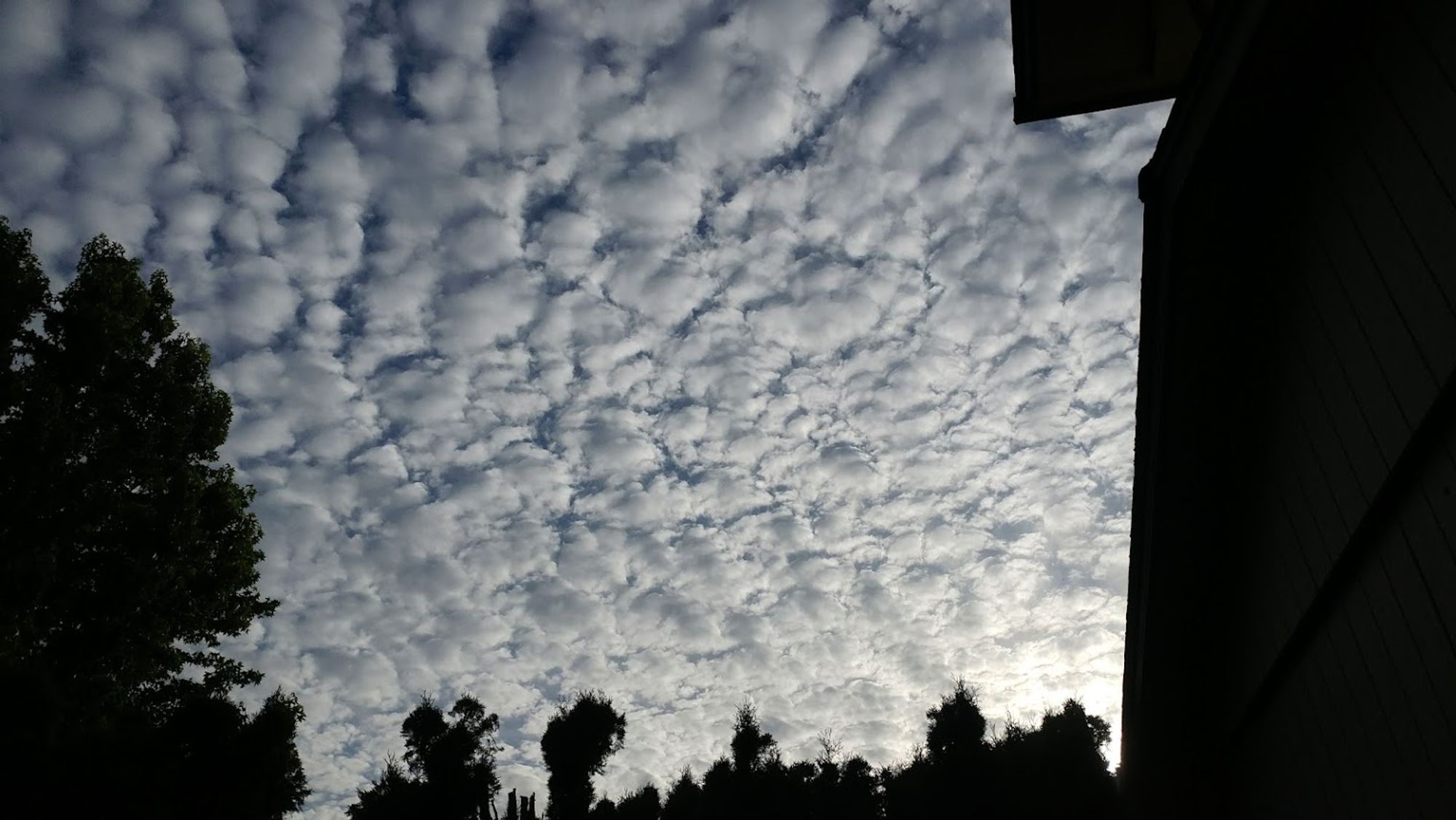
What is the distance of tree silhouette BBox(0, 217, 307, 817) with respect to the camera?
1321 centimetres

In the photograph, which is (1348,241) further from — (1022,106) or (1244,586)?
(1022,106)

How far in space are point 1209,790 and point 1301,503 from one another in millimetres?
3059

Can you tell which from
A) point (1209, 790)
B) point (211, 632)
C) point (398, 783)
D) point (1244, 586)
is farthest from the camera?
point (398, 783)

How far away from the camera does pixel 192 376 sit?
17.4m

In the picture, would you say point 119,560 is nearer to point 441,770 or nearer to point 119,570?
→ point 119,570

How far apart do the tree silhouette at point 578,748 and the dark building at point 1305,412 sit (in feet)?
162

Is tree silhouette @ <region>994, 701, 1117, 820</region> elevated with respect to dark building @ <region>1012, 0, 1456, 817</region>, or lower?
elevated

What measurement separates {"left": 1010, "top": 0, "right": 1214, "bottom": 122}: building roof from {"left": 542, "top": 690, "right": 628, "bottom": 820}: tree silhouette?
165 feet

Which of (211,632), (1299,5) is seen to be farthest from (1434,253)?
(211,632)

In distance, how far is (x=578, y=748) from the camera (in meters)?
50.2

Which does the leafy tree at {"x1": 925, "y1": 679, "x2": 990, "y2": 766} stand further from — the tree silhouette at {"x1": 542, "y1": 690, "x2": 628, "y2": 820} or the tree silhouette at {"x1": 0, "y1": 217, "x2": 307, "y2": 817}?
the tree silhouette at {"x1": 0, "y1": 217, "x2": 307, "y2": 817}

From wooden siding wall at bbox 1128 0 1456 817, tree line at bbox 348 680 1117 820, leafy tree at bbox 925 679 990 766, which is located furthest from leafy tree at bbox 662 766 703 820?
wooden siding wall at bbox 1128 0 1456 817

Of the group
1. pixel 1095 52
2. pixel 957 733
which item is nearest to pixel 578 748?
pixel 957 733

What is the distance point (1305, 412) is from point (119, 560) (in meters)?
18.3
